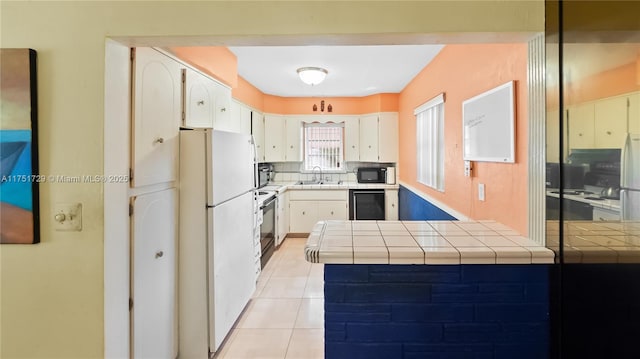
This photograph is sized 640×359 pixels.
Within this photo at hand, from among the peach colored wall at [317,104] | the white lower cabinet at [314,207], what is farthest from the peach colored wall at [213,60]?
the white lower cabinet at [314,207]

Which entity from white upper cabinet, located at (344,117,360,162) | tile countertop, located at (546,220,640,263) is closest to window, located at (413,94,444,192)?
white upper cabinet, located at (344,117,360,162)

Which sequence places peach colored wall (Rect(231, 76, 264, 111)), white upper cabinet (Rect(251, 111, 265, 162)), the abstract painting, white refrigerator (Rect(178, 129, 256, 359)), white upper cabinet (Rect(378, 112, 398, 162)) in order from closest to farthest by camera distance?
the abstract painting, white refrigerator (Rect(178, 129, 256, 359)), peach colored wall (Rect(231, 76, 264, 111)), white upper cabinet (Rect(251, 111, 265, 162)), white upper cabinet (Rect(378, 112, 398, 162))

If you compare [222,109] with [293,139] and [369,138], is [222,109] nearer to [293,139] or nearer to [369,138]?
[293,139]

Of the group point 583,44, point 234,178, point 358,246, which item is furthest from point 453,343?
point 234,178

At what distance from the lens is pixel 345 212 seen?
5.20 m

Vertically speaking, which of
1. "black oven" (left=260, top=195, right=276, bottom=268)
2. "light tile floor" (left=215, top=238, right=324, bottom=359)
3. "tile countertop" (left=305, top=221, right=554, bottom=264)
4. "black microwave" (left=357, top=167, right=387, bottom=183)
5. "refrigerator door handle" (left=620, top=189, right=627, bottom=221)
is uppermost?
"black microwave" (left=357, top=167, right=387, bottom=183)

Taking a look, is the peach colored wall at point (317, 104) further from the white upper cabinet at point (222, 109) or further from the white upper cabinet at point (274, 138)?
the white upper cabinet at point (222, 109)

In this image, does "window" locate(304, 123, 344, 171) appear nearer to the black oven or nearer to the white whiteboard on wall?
the black oven

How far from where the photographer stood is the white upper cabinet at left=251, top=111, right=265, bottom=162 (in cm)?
473

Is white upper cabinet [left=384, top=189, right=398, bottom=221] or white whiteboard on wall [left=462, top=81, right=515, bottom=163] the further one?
white upper cabinet [left=384, top=189, right=398, bottom=221]

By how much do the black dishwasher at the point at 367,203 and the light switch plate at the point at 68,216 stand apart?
407 cm

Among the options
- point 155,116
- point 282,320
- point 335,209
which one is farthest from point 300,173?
point 155,116

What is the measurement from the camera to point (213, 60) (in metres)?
2.60

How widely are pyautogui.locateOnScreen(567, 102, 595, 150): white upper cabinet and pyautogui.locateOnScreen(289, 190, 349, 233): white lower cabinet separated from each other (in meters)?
3.95
